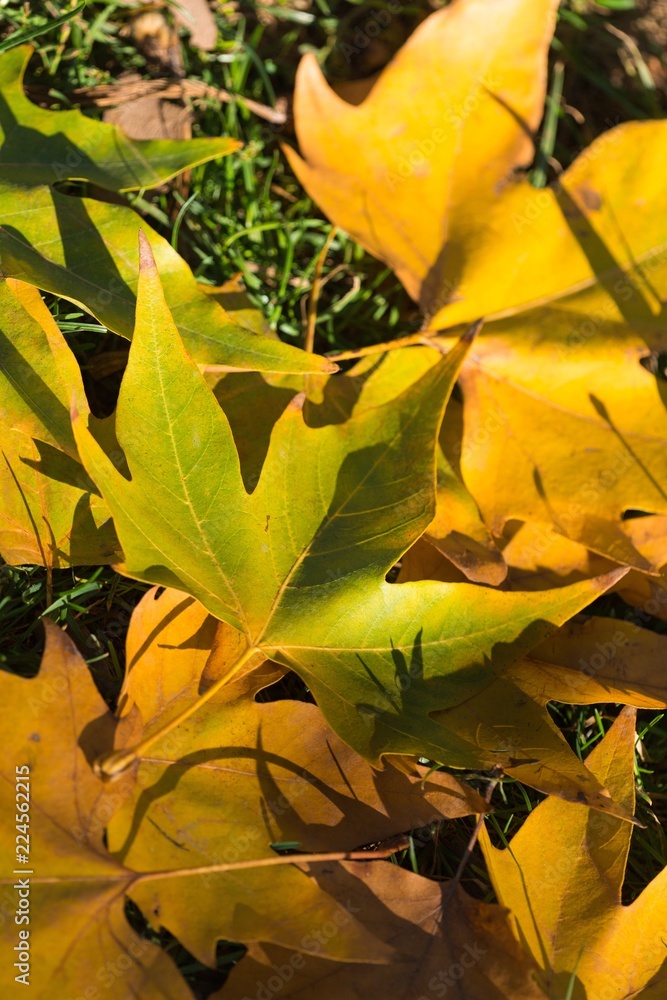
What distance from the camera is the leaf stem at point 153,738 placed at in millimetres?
907

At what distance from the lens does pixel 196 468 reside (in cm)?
96

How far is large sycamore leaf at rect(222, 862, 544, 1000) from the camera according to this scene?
36.3 inches

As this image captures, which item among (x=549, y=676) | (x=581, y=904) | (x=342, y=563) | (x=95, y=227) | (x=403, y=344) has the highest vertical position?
(x=95, y=227)

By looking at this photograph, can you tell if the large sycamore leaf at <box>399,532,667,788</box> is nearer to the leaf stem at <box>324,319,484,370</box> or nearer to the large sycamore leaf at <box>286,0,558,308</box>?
the leaf stem at <box>324,319,484,370</box>

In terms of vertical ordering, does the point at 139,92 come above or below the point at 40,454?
above

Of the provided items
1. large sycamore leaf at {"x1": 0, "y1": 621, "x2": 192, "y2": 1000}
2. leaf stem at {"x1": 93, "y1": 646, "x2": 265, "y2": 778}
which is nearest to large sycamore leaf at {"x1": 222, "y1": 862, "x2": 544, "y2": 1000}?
large sycamore leaf at {"x1": 0, "y1": 621, "x2": 192, "y2": 1000}

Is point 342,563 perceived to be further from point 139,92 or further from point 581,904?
point 139,92

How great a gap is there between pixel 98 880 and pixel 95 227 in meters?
0.81

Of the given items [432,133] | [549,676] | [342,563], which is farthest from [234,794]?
[432,133]

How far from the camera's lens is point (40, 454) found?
108 cm

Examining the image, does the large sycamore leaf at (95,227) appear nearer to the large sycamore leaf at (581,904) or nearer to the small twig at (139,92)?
the small twig at (139,92)

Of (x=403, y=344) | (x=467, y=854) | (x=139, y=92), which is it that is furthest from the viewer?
(x=139, y=92)

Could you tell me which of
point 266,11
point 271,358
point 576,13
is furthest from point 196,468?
point 576,13

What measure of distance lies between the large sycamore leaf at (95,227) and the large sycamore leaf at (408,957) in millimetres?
647
